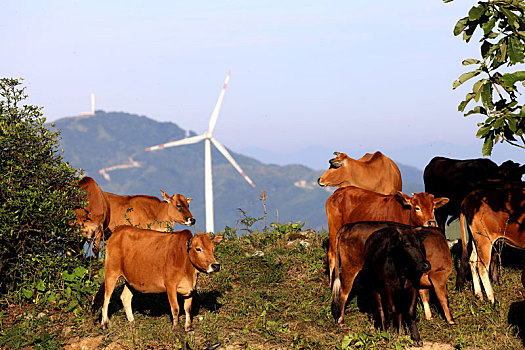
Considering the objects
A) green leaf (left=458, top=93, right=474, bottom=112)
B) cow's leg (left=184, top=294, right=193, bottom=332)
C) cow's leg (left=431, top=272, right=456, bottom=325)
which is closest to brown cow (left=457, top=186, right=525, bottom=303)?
cow's leg (left=431, top=272, right=456, bottom=325)

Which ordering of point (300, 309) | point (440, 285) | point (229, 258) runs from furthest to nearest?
point (229, 258), point (300, 309), point (440, 285)

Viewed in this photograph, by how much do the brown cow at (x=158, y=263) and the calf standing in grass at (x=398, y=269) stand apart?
2892mm

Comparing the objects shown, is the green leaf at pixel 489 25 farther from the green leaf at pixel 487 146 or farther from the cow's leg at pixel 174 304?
the cow's leg at pixel 174 304

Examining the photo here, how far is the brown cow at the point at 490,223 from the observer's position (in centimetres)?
1252

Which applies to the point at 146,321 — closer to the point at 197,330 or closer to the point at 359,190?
the point at 197,330

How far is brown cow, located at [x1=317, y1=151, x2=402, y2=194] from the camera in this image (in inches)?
622

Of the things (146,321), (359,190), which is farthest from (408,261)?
(146,321)

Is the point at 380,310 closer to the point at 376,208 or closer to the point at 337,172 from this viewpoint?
the point at 376,208

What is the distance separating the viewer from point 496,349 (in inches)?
416

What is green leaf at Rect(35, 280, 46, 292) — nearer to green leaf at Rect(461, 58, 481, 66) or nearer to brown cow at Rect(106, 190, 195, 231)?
brown cow at Rect(106, 190, 195, 231)

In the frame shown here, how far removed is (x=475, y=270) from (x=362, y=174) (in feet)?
12.8

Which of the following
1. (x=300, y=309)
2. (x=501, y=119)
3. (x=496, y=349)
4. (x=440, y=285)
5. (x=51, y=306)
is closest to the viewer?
(x=501, y=119)

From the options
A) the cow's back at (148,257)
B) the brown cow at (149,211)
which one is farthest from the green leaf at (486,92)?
the brown cow at (149,211)

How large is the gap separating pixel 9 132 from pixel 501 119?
10259 mm
